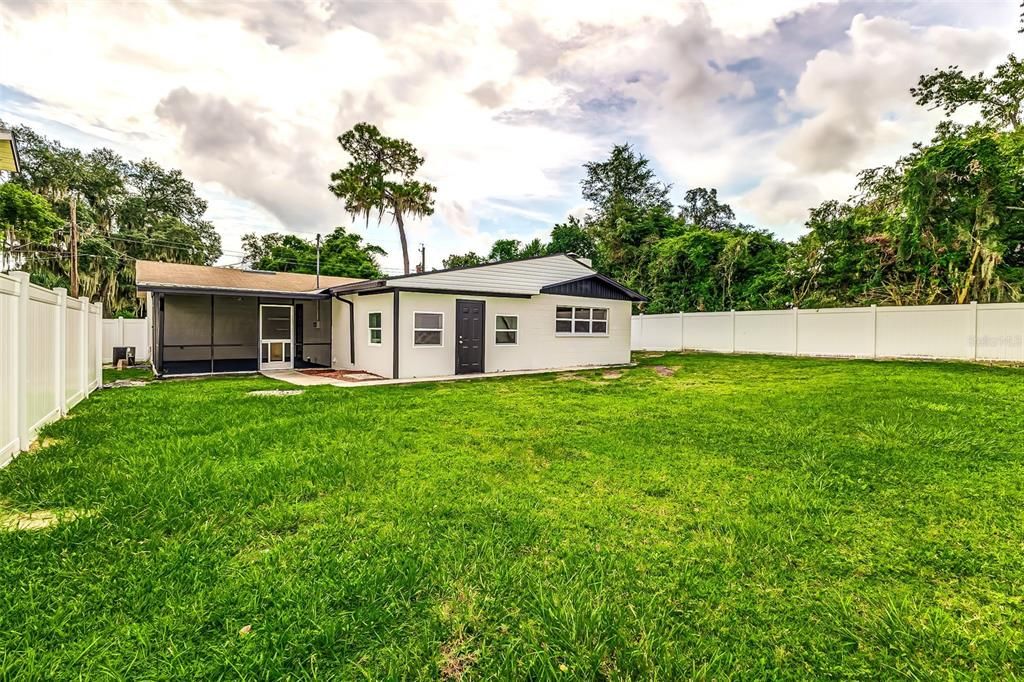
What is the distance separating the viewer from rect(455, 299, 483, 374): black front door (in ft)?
40.9

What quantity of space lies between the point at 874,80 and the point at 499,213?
60.6 feet

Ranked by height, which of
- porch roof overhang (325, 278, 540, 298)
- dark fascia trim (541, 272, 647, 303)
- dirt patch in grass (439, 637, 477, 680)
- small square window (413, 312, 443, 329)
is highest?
dark fascia trim (541, 272, 647, 303)

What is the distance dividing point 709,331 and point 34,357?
19021 millimetres

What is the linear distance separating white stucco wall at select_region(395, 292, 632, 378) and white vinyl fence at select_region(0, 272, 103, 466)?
6131 mm

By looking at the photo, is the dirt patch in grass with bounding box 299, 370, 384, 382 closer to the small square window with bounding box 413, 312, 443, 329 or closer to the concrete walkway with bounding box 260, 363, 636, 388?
the concrete walkway with bounding box 260, 363, 636, 388

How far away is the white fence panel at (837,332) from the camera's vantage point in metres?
13.8

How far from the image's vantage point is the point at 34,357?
15.1 feet

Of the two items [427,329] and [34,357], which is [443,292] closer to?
[427,329]

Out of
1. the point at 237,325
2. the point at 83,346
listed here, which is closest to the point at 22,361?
the point at 83,346

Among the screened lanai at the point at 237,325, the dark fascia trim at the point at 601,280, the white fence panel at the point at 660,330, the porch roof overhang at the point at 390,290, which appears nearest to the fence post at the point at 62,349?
the porch roof overhang at the point at 390,290

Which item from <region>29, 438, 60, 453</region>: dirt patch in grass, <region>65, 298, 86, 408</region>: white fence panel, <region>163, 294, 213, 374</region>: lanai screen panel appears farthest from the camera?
<region>163, 294, 213, 374</region>: lanai screen panel


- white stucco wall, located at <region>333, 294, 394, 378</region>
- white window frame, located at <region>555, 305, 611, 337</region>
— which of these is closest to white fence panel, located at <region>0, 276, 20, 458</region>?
white stucco wall, located at <region>333, 294, 394, 378</region>

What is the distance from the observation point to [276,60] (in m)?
10.3

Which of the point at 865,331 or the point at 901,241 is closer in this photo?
the point at 865,331
